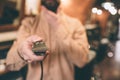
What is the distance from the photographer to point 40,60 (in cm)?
108

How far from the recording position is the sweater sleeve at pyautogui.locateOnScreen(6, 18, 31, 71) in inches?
42.3

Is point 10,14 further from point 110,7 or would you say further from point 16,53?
point 110,7

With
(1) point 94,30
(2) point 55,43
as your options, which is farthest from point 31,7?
(1) point 94,30

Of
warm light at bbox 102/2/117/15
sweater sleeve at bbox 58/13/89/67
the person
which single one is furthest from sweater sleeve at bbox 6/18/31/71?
warm light at bbox 102/2/117/15

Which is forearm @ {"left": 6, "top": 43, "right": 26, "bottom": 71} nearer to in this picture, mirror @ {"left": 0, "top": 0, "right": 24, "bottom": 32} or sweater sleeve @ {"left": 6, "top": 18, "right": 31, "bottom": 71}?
sweater sleeve @ {"left": 6, "top": 18, "right": 31, "bottom": 71}

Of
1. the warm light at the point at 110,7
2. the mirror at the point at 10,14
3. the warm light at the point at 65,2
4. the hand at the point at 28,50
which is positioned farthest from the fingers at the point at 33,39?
the warm light at the point at 110,7

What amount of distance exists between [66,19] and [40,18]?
0.13 meters

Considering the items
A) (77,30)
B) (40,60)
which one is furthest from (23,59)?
(77,30)

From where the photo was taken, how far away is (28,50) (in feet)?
3.43

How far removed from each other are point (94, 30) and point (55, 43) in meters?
0.23

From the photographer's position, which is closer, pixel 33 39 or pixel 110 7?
pixel 33 39

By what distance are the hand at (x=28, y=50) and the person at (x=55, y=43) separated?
1.0 inches

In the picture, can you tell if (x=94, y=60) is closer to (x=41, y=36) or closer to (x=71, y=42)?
(x=71, y=42)

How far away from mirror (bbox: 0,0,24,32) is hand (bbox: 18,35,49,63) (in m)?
0.11
